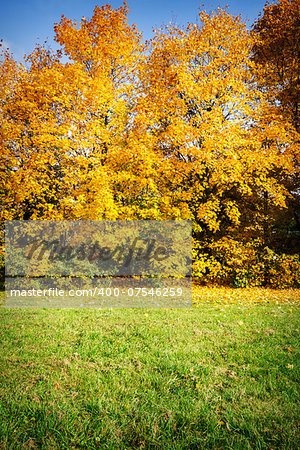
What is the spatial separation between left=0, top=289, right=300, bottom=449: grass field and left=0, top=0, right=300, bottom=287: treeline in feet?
14.3

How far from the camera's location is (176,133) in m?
8.89

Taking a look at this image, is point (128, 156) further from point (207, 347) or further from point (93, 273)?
point (207, 347)

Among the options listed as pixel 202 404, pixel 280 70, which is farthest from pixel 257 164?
pixel 202 404

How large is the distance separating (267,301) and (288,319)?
195 cm

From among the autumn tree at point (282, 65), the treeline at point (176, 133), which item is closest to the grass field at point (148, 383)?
the treeline at point (176, 133)

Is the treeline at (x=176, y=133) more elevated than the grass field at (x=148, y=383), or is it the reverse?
the treeline at (x=176, y=133)

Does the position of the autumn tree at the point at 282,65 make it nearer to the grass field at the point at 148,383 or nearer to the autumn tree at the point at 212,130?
the autumn tree at the point at 212,130

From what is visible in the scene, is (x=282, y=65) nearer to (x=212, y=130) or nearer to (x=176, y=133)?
(x=212, y=130)

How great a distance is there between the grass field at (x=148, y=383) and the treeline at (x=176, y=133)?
4350 millimetres

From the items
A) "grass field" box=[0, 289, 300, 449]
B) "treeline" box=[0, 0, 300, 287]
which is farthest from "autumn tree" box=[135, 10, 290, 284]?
"grass field" box=[0, 289, 300, 449]

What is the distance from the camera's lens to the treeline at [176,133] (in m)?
8.62

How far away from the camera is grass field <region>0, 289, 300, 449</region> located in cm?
226

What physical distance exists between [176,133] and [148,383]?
7953 millimetres

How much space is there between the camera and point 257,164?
8.85 metres
